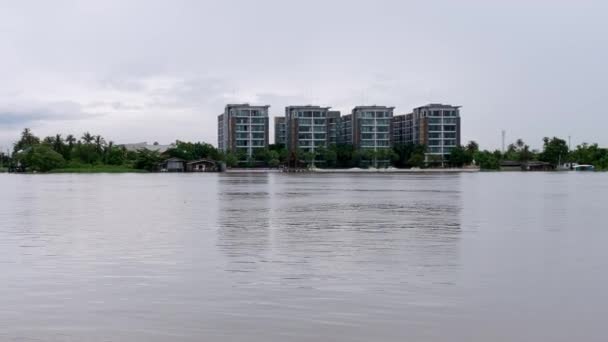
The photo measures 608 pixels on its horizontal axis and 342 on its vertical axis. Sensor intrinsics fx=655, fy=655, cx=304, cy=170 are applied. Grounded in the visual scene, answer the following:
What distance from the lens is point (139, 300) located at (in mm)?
11000

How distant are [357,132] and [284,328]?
177 meters

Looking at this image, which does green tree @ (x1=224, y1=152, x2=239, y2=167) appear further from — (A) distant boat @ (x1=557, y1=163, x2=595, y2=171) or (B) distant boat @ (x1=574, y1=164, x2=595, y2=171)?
(B) distant boat @ (x1=574, y1=164, x2=595, y2=171)

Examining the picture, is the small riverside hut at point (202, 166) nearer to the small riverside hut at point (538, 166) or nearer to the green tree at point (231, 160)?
the green tree at point (231, 160)

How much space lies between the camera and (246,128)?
A: 6880 inches

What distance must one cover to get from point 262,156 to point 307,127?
20.3 meters

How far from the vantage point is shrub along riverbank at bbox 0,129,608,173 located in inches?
5984

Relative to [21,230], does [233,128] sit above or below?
above

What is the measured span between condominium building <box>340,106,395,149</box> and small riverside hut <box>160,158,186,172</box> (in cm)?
5118

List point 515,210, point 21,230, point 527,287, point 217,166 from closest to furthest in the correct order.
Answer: point 527,287, point 21,230, point 515,210, point 217,166

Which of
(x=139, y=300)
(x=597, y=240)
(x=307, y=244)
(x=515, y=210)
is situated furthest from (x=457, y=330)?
(x=515, y=210)

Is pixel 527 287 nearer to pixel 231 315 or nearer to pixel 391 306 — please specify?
pixel 391 306

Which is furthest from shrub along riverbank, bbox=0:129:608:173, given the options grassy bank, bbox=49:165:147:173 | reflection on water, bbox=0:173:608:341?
reflection on water, bbox=0:173:608:341

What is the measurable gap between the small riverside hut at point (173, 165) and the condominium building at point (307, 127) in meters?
33.8

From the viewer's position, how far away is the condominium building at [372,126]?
603 feet
